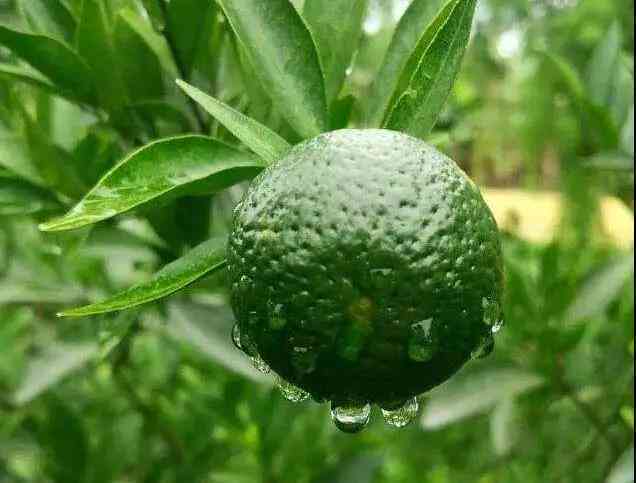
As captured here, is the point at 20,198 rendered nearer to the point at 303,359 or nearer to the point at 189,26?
the point at 189,26

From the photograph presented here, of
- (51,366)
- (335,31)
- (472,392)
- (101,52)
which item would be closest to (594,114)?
(472,392)

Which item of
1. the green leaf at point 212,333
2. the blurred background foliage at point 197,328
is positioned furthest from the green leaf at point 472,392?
the green leaf at point 212,333

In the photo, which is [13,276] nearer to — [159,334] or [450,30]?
[159,334]

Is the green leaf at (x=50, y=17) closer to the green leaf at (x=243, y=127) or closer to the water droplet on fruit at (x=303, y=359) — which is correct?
the green leaf at (x=243, y=127)

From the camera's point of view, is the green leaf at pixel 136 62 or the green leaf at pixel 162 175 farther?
the green leaf at pixel 136 62

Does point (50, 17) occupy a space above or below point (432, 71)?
below

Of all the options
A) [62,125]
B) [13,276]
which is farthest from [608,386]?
[13,276]
